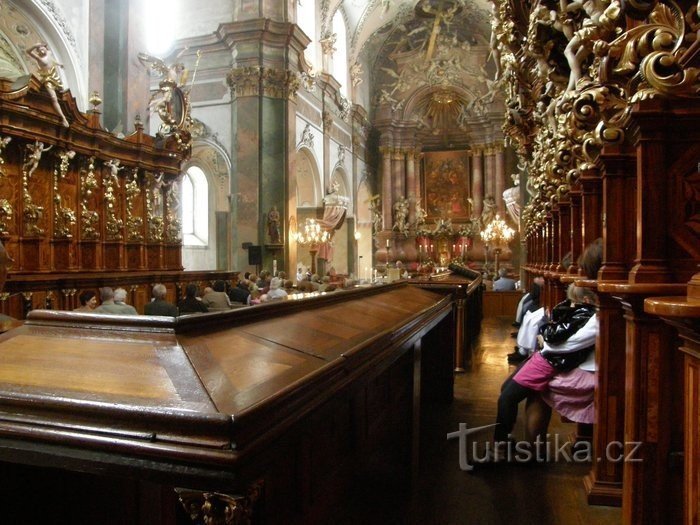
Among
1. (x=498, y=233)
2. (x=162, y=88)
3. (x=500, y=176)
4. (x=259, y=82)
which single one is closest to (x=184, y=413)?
(x=162, y=88)

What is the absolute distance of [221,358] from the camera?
57.7 inches

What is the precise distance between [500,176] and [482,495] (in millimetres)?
23908

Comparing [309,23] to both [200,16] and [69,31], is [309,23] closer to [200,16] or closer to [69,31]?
[200,16]

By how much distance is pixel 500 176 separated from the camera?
1014 inches

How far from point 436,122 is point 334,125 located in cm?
849

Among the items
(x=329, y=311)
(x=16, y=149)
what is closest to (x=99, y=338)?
(x=329, y=311)

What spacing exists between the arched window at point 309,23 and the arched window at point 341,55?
271 centimetres

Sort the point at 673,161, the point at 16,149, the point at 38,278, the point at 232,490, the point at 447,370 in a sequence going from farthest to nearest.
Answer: the point at 16,149, the point at 38,278, the point at 447,370, the point at 673,161, the point at 232,490

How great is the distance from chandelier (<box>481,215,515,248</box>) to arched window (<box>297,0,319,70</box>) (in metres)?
9.96

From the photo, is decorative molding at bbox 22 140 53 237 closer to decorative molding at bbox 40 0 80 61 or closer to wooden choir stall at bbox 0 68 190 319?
wooden choir stall at bbox 0 68 190 319

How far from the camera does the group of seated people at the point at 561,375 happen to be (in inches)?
136

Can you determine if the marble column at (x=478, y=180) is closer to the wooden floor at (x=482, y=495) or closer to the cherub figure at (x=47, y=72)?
the cherub figure at (x=47, y=72)

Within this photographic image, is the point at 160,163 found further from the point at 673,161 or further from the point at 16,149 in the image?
the point at 673,161

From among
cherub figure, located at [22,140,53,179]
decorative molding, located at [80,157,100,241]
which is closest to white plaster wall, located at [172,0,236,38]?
decorative molding, located at [80,157,100,241]
